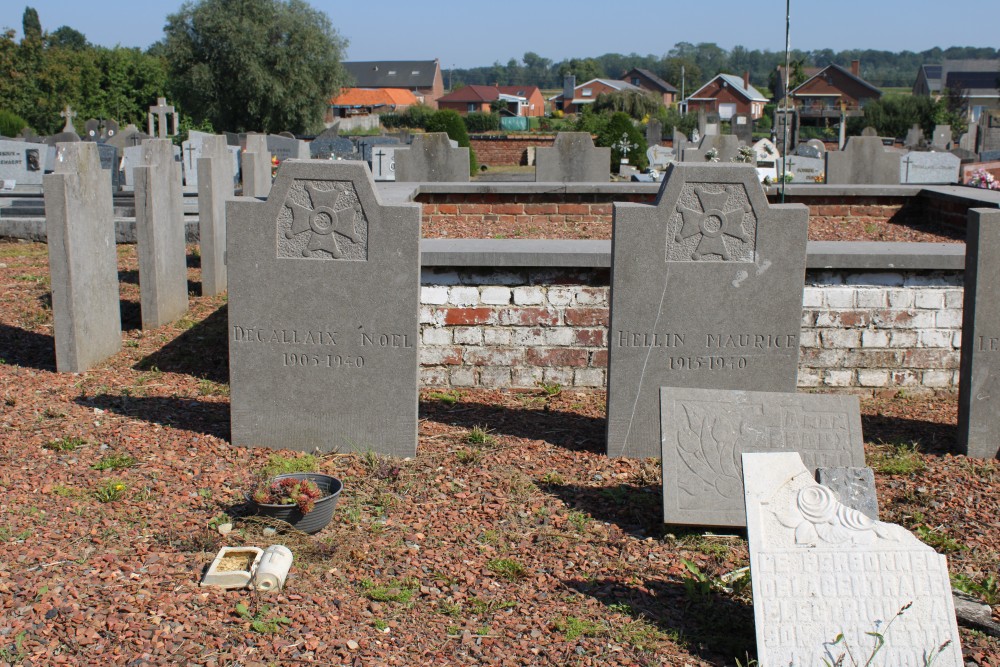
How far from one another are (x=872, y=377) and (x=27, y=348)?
6.51m

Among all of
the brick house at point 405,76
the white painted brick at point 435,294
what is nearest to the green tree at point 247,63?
the white painted brick at point 435,294

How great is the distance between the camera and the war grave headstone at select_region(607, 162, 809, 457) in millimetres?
5559

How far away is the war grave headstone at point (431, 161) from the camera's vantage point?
1534 centimetres

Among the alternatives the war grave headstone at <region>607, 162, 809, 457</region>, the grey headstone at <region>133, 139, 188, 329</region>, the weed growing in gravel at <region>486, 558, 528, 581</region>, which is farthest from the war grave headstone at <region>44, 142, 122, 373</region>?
the weed growing in gravel at <region>486, 558, 528, 581</region>

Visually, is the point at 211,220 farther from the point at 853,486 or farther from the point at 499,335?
the point at 853,486

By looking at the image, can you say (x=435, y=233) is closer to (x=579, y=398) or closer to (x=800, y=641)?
(x=579, y=398)

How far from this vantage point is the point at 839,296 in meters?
7.00

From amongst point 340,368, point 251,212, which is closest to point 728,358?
point 340,368

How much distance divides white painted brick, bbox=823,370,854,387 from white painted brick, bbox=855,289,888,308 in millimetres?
490

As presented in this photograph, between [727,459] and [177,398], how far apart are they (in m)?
3.80

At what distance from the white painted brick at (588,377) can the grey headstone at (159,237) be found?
396cm

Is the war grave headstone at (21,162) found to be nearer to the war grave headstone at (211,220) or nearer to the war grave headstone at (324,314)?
the war grave headstone at (211,220)

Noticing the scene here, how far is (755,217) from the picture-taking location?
5.59 m

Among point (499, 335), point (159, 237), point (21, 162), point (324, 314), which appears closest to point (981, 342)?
point (499, 335)
